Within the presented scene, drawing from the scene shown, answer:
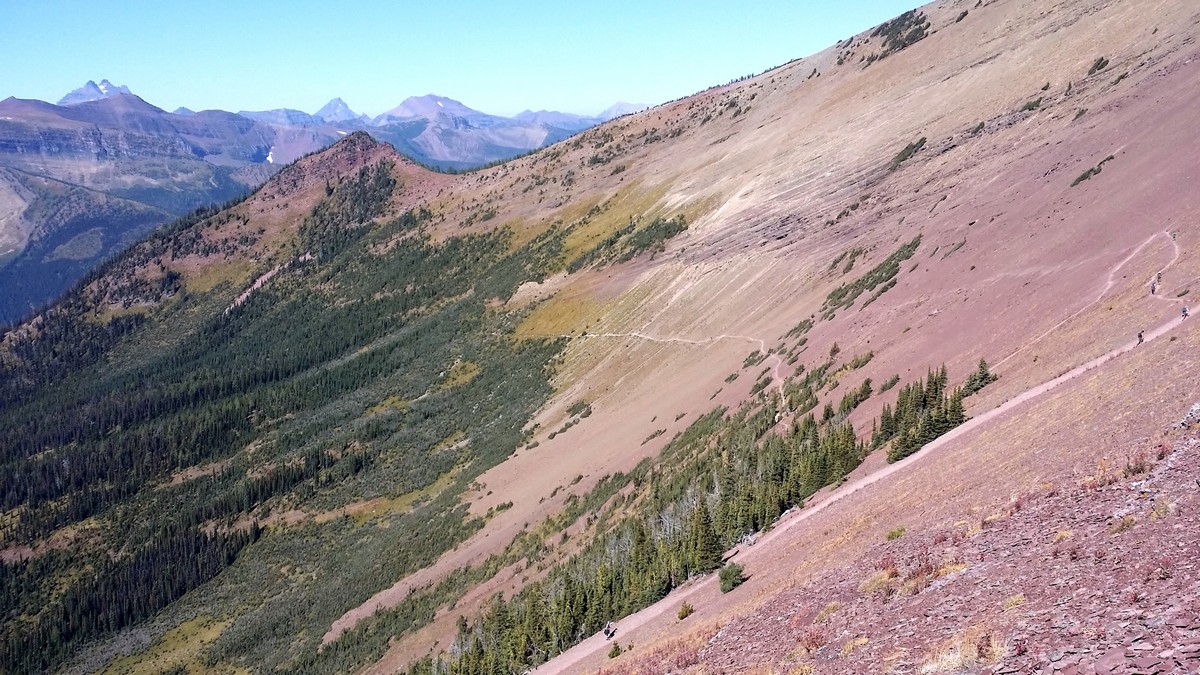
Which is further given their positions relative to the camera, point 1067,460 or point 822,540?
point 822,540

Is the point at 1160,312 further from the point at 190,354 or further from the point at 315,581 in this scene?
the point at 190,354

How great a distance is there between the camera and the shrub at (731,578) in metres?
27.7

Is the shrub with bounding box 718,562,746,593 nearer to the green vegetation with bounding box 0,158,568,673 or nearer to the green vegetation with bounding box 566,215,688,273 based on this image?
the green vegetation with bounding box 0,158,568,673

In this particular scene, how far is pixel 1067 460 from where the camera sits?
21156mm

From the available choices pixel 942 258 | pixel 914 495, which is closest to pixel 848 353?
pixel 942 258

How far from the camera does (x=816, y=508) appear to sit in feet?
105

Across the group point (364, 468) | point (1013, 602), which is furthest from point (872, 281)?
point (364, 468)

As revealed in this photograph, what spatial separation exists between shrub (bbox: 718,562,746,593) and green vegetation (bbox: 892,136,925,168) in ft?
227

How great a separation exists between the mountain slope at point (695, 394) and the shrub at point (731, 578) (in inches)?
33.2

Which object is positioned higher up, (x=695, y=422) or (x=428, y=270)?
(x=428, y=270)

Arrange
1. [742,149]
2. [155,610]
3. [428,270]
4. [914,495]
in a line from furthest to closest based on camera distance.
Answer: [428,270], [742,149], [155,610], [914,495]

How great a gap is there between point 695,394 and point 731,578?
39.1 meters

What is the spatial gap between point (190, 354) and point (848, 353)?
602 feet

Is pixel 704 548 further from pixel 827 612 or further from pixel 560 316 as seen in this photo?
pixel 560 316
